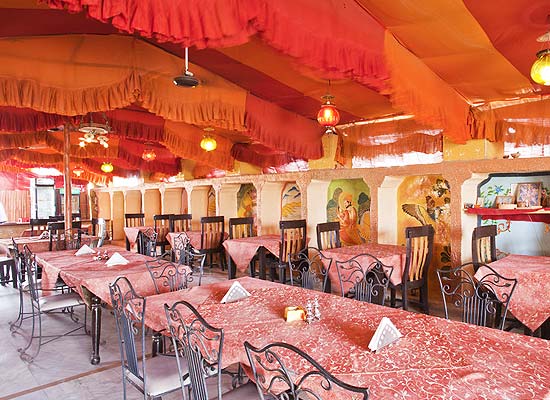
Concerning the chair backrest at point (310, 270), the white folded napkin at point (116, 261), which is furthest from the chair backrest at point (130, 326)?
the white folded napkin at point (116, 261)

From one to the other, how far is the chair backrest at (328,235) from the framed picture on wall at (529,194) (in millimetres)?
2441

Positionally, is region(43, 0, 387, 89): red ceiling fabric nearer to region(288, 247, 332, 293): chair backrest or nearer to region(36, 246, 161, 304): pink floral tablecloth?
region(288, 247, 332, 293): chair backrest

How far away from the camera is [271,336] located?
79.3 inches

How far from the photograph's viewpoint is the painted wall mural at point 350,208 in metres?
6.96

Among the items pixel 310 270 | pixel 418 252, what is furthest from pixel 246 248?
pixel 418 252

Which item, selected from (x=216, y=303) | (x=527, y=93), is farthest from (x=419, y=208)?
(x=216, y=303)

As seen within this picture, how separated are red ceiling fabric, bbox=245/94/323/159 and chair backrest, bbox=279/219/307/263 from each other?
1.15 meters

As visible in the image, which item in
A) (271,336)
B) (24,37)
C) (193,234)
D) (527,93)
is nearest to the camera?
(271,336)

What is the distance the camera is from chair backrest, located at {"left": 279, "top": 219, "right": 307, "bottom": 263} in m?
5.67

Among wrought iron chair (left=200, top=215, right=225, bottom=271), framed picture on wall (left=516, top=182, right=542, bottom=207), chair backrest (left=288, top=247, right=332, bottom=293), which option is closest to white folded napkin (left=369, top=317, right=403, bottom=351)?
chair backrest (left=288, top=247, right=332, bottom=293)

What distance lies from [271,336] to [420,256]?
3.12m

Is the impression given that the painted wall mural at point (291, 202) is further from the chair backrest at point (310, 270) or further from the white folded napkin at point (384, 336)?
the white folded napkin at point (384, 336)

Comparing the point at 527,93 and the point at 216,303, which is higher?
the point at 527,93

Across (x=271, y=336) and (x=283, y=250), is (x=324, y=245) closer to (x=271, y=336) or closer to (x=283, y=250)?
(x=283, y=250)
